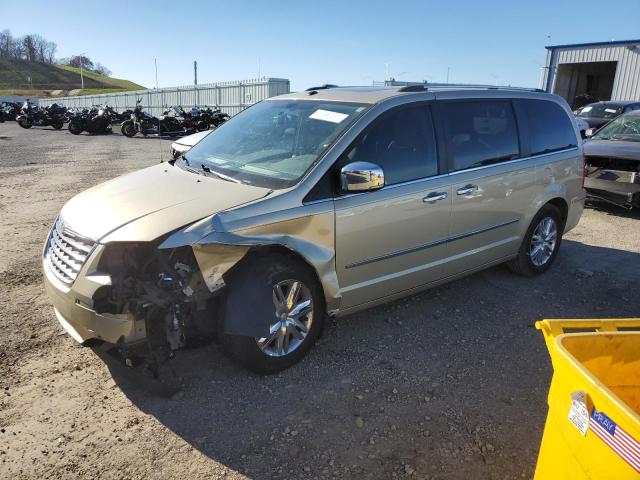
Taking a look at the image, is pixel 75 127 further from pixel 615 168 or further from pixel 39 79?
pixel 39 79

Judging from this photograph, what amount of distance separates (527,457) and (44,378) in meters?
2.97

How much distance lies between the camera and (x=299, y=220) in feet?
10.7

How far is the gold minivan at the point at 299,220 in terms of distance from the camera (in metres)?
2.93

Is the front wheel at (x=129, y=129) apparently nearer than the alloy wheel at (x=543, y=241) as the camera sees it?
No

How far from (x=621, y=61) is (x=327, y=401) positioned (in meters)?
28.0

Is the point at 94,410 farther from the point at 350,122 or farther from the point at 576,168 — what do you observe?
the point at 576,168

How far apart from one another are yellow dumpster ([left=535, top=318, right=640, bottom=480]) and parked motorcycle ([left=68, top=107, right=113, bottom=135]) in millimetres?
26512

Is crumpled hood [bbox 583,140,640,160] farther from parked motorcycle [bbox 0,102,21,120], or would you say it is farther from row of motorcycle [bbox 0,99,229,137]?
parked motorcycle [bbox 0,102,21,120]

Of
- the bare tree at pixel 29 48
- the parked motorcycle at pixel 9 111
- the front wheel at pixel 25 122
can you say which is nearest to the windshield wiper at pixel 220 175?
the front wheel at pixel 25 122

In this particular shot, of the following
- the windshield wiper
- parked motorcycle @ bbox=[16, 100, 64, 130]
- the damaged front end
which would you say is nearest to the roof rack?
the windshield wiper

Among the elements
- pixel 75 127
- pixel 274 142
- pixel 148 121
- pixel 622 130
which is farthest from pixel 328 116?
pixel 75 127

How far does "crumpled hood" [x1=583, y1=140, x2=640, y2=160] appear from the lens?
24.9 feet

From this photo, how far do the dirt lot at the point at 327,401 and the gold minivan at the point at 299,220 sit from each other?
1.06 feet

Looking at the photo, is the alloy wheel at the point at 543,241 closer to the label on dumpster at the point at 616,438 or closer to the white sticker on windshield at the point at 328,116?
the white sticker on windshield at the point at 328,116
